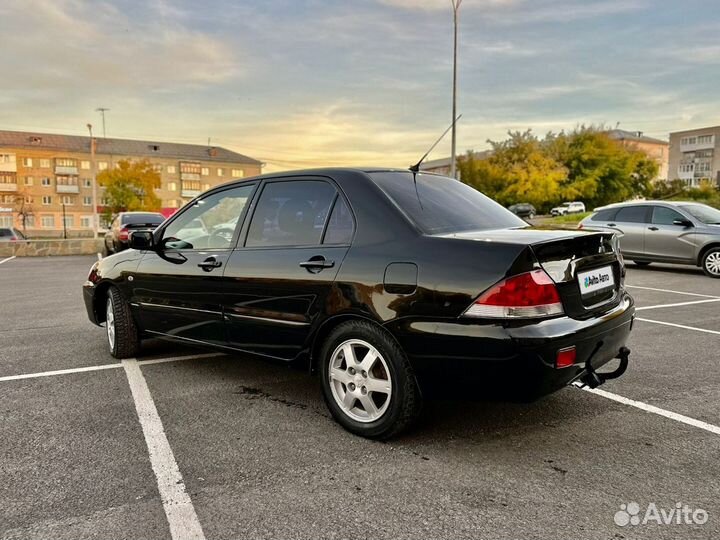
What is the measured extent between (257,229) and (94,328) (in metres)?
3.72

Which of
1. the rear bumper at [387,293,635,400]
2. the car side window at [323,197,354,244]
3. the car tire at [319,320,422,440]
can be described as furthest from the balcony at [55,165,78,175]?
the rear bumper at [387,293,635,400]

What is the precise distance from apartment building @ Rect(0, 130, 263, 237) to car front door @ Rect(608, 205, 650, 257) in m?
74.9

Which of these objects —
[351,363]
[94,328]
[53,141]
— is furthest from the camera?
[53,141]

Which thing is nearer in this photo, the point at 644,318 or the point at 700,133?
the point at 644,318

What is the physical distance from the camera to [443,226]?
337 centimetres

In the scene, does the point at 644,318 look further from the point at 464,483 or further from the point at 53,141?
the point at 53,141

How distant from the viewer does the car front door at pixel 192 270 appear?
4.17m

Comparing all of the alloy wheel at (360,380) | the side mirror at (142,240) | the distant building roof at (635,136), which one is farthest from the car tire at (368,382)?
the distant building roof at (635,136)

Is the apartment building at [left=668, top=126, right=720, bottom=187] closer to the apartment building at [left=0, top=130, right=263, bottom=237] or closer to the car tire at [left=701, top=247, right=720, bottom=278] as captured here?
the apartment building at [left=0, top=130, right=263, bottom=237]

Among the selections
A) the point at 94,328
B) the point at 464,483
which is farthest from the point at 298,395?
the point at 94,328

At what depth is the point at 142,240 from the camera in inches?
185

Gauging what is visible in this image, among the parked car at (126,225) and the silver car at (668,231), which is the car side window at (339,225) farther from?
the parked car at (126,225)

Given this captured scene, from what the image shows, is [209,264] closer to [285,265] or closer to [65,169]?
[285,265]

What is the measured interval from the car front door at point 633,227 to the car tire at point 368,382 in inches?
423
